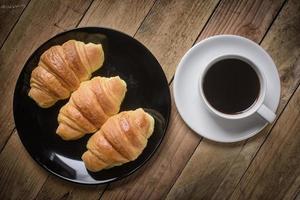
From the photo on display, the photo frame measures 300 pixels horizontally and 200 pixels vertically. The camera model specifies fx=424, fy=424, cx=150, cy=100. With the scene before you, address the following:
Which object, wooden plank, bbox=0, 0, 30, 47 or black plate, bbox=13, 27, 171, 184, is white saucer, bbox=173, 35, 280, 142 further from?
wooden plank, bbox=0, 0, 30, 47

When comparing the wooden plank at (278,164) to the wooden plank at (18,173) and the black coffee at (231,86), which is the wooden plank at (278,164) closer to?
the black coffee at (231,86)

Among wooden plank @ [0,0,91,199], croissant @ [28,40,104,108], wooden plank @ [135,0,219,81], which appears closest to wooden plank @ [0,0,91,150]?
wooden plank @ [0,0,91,199]

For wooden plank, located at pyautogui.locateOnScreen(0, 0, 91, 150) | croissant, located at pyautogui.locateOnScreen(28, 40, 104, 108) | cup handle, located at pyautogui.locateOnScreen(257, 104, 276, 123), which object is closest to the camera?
cup handle, located at pyautogui.locateOnScreen(257, 104, 276, 123)

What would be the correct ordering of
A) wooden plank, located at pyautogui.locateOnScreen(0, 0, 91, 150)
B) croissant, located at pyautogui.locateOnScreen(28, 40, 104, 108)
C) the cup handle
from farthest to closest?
wooden plank, located at pyautogui.locateOnScreen(0, 0, 91, 150) < croissant, located at pyautogui.locateOnScreen(28, 40, 104, 108) < the cup handle

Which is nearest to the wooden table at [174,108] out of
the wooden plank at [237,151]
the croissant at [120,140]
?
the wooden plank at [237,151]

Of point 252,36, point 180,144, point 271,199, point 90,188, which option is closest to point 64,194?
point 90,188
